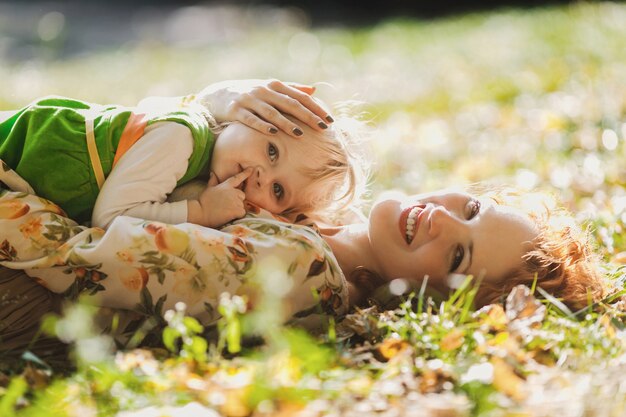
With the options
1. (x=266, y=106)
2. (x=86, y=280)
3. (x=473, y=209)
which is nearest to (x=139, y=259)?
(x=86, y=280)

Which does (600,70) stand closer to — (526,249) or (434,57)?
(434,57)

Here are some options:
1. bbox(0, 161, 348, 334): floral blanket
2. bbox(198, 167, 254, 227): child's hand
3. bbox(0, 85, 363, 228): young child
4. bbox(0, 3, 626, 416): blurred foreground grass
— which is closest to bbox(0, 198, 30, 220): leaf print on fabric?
bbox(0, 161, 348, 334): floral blanket

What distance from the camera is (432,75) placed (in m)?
7.68

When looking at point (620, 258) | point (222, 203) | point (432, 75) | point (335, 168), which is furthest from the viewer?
point (432, 75)

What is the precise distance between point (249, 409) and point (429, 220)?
1.14m

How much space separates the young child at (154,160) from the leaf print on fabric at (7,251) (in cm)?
21

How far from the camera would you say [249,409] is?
183 centimetres

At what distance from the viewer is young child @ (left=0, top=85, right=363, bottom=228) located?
254cm

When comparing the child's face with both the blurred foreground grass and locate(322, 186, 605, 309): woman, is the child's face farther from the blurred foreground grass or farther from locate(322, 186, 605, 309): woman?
the blurred foreground grass

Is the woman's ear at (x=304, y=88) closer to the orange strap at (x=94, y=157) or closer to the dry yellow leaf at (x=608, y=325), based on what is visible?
the orange strap at (x=94, y=157)

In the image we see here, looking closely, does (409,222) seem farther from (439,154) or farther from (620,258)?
(439,154)

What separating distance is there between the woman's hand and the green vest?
192 millimetres

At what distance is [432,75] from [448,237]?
16.9 ft

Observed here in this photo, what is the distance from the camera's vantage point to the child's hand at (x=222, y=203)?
2.65 metres
